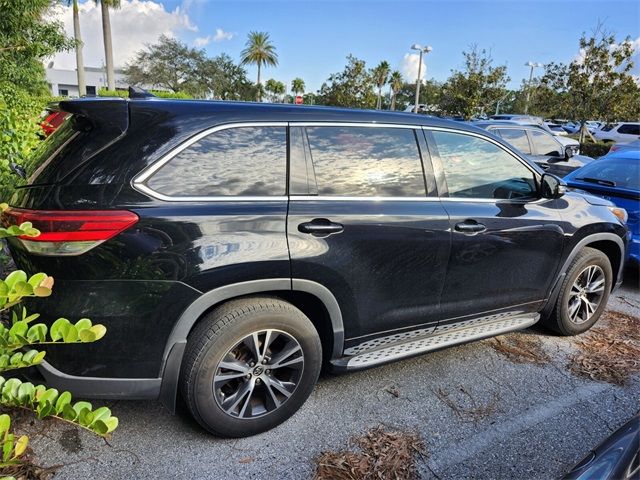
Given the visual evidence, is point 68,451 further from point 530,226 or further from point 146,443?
point 530,226

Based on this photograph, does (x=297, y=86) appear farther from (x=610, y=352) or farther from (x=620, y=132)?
(x=610, y=352)

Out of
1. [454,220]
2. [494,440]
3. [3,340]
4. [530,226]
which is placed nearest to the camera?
[3,340]

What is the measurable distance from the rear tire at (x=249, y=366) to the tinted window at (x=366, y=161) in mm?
770

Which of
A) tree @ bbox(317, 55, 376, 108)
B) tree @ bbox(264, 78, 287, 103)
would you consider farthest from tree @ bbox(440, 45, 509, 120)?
tree @ bbox(264, 78, 287, 103)

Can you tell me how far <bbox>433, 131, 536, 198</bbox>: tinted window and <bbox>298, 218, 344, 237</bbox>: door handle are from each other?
37.9 inches

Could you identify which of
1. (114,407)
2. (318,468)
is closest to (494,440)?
(318,468)

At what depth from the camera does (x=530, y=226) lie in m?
3.41

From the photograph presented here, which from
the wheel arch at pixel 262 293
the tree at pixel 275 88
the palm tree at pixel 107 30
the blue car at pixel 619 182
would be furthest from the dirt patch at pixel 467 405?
the tree at pixel 275 88

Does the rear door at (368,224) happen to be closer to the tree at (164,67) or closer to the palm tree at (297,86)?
the tree at (164,67)

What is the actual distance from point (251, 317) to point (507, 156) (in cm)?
228

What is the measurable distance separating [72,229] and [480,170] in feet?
8.51

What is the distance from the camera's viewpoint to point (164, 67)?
53.0m

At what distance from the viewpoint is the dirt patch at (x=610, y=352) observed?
3.53m

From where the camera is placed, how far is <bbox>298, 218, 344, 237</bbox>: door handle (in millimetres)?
2543
